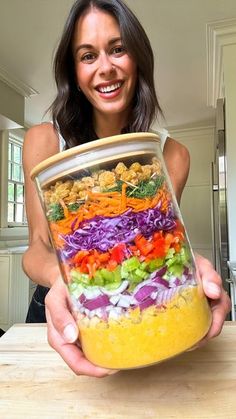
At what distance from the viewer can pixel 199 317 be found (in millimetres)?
339

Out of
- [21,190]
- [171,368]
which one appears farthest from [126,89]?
[21,190]

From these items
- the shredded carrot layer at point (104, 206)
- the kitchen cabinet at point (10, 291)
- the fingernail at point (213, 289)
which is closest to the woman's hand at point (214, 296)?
the fingernail at point (213, 289)

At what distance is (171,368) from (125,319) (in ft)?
0.59

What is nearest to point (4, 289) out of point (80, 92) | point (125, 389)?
point (80, 92)

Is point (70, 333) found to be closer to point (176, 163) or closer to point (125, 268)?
point (125, 268)

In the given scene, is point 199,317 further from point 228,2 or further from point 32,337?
point 228,2

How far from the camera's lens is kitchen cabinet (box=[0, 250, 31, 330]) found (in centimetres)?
290

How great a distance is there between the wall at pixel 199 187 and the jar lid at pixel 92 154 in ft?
14.6

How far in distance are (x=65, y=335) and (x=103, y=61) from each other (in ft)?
1.67

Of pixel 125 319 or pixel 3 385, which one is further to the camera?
pixel 3 385

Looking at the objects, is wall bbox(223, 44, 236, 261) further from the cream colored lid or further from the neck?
the cream colored lid

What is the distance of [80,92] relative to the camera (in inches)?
31.3

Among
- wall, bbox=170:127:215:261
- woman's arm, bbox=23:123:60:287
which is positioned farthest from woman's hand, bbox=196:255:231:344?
wall, bbox=170:127:215:261

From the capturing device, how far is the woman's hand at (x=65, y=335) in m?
0.35
